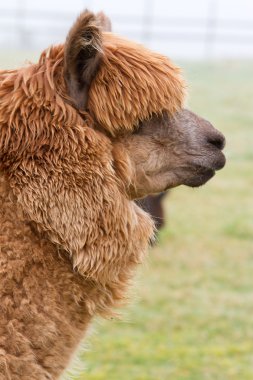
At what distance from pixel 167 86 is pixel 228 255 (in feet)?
18.5

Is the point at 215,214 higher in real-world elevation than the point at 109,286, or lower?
lower

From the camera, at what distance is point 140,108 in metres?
2.56

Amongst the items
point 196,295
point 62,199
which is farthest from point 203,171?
point 196,295

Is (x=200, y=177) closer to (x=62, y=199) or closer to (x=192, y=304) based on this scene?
(x=62, y=199)

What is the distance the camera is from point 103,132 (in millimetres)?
2512

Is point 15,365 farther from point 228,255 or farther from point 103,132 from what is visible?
point 228,255

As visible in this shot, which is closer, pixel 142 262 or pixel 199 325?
pixel 142 262

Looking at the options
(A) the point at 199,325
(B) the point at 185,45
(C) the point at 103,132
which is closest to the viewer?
(C) the point at 103,132

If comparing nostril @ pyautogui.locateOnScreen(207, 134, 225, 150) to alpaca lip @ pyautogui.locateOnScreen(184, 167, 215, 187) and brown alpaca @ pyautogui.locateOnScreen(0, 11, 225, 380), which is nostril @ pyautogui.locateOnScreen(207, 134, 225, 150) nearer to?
alpaca lip @ pyautogui.locateOnScreen(184, 167, 215, 187)

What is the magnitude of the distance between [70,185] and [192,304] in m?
4.38

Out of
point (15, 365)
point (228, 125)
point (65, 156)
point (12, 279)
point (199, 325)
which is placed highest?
point (65, 156)

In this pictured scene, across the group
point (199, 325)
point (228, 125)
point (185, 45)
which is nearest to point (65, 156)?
point (199, 325)

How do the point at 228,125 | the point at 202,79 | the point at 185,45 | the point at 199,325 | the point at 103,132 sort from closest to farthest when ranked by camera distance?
the point at 103,132 < the point at 199,325 < the point at 228,125 < the point at 202,79 < the point at 185,45

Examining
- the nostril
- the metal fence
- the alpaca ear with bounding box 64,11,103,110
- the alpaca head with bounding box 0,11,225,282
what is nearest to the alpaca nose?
the nostril
